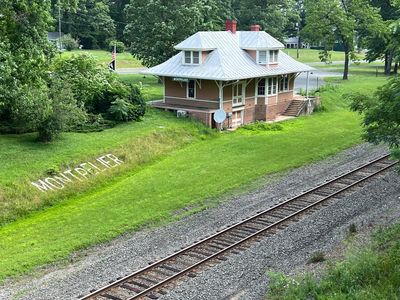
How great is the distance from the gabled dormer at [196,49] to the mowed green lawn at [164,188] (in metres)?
5.94

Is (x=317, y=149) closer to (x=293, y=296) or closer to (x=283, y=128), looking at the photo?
(x=283, y=128)

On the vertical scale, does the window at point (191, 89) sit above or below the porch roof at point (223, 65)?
below

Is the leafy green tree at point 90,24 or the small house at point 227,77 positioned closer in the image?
the small house at point 227,77

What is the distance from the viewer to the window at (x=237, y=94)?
37.1 meters

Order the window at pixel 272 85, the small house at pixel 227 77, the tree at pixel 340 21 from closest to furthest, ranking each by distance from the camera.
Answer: the small house at pixel 227 77
the window at pixel 272 85
the tree at pixel 340 21

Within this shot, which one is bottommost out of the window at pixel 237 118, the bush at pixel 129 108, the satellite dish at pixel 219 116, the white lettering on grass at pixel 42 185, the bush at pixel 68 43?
the white lettering on grass at pixel 42 185

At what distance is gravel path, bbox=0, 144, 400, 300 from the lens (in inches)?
581

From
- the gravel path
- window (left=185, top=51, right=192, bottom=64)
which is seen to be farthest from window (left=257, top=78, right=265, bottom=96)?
the gravel path

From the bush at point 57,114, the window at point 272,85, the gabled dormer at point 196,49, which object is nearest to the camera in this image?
the bush at point 57,114

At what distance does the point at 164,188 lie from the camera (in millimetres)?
23625

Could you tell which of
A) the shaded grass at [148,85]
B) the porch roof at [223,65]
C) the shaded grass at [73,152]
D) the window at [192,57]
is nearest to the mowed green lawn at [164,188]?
the shaded grass at [73,152]

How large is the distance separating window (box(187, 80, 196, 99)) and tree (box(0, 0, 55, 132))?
1337 centimetres

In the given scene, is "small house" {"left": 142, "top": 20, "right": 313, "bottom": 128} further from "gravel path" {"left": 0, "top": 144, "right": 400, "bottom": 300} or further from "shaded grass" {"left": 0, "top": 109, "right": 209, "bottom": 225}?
"gravel path" {"left": 0, "top": 144, "right": 400, "bottom": 300}

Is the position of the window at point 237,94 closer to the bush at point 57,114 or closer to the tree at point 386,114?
the bush at point 57,114
